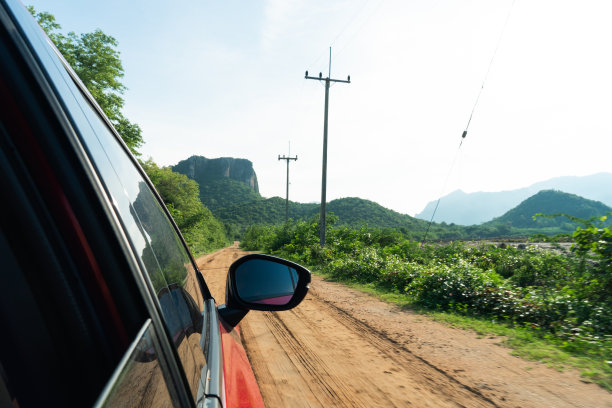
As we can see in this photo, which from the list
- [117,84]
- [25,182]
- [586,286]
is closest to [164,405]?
[25,182]

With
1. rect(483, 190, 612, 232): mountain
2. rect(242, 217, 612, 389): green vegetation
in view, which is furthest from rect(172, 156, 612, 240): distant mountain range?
rect(242, 217, 612, 389): green vegetation

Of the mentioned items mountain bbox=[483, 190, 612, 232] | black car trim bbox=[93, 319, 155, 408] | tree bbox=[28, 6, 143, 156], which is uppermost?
tree bbox=[28, 6, 143, 156]

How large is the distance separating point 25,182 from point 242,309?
4.30ft

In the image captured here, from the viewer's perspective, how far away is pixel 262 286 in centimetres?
165

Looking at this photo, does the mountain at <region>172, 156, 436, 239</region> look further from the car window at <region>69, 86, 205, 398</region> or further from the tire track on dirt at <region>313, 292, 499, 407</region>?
the car window at <region>69, 86, 205, 398</region>

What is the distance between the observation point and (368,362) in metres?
3.74

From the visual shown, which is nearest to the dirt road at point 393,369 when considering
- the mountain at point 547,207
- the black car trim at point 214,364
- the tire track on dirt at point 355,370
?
the tire track on dirt at point 355,370

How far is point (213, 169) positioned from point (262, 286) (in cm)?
12217

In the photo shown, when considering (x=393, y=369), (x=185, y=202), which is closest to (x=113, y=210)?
(x=393, y=369)

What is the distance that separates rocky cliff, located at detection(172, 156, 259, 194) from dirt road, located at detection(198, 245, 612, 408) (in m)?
110

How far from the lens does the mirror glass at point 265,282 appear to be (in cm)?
163

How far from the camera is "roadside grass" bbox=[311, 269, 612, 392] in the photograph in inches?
133

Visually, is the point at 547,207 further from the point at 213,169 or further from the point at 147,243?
the point at 213,169

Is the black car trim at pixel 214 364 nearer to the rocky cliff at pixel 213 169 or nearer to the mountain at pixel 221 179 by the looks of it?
the mountain at pixel 221 179
